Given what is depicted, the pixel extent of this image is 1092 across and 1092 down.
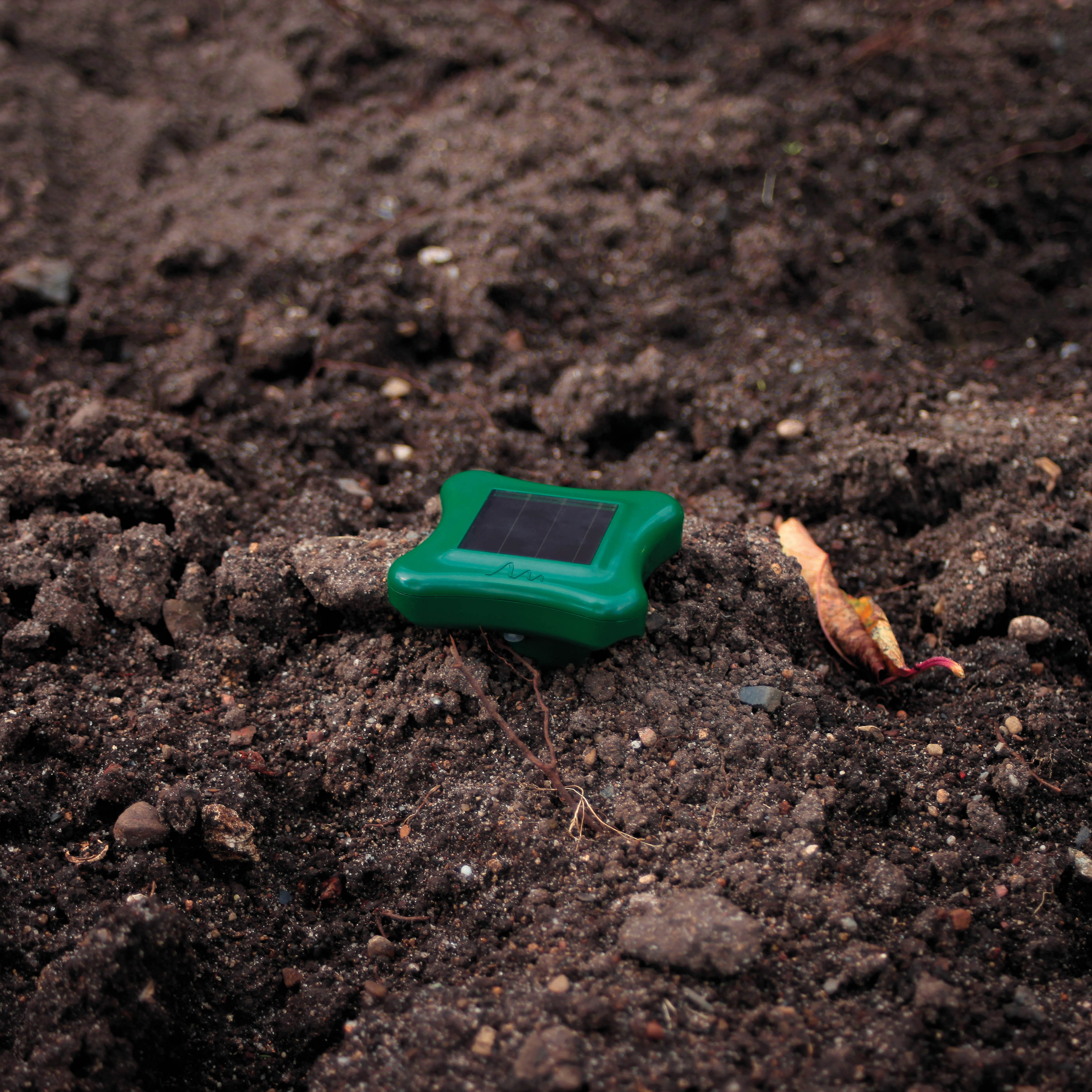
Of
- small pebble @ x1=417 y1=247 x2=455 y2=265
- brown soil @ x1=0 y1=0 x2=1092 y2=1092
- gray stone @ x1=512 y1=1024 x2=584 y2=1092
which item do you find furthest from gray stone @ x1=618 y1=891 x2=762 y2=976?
small pebble @ x1=417 y1=247 x2=455 y2=265

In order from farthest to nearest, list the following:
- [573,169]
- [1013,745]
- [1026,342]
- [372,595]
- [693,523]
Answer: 1. [573,169]
2. [1026,342]
3. [693,523]
4. [372,595]
5. [1013,745]

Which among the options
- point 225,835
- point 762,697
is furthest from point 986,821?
point 225,835

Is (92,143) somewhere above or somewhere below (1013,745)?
above

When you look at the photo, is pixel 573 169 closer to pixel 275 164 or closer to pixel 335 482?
pixel 275 164

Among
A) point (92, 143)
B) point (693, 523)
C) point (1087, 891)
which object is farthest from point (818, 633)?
point (92, 143)

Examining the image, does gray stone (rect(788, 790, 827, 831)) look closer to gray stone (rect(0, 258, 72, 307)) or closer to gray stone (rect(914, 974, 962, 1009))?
gray stone (rect(914, 974, 962, 1009))

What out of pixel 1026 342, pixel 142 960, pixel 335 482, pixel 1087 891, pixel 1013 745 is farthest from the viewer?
pixel 1026 342
